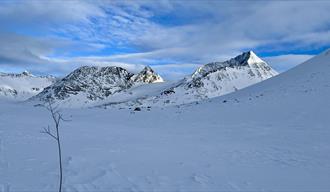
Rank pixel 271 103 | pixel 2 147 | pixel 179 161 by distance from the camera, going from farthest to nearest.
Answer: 1. pixel 271 103
2. pixel 2 147
3. pixel 179 161

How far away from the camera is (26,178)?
32.6 feet

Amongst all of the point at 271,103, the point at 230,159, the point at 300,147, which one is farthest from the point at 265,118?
the point at 230,159

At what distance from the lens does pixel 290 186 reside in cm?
974

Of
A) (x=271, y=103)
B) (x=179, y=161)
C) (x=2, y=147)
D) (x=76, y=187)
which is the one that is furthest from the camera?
(x=271, y=103)

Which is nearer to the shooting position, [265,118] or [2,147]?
[2,147]

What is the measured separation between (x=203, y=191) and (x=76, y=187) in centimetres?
331

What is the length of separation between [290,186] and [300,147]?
5.89m

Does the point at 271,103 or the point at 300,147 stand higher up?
the point at 271,103

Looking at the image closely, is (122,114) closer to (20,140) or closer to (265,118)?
(265,118)

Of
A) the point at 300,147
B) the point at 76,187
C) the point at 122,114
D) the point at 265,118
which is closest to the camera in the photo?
the point at 76,187

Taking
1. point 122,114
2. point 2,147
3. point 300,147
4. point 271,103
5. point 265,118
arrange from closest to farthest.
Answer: point 2,147
point 300,147
point 265,118
point 271,103
point 122,114

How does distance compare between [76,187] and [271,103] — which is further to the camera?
[271,103]

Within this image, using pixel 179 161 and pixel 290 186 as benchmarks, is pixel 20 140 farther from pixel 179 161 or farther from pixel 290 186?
pixel 290 186

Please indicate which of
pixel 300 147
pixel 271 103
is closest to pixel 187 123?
pixel 271 103
